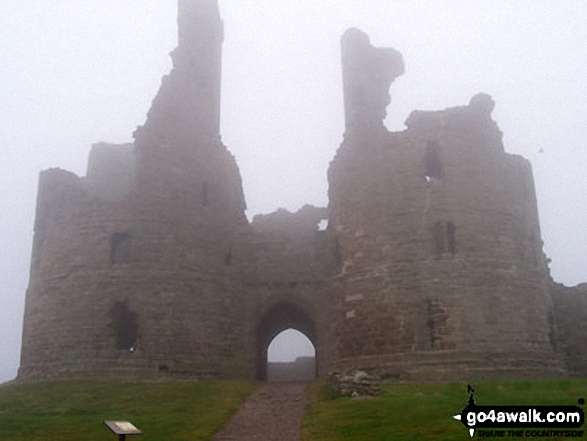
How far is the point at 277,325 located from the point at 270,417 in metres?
12.1

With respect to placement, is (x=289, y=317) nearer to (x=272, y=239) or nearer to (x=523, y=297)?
(x=272, y=239)

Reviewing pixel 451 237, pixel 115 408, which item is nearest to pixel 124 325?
pixel 115 408

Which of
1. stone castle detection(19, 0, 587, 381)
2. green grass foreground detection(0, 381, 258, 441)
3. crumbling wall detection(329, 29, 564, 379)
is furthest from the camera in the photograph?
stone castle detection(19, 0, 587, 381)

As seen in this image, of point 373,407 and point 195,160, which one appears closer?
point 373,407

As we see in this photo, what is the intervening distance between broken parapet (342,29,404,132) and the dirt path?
9.44m

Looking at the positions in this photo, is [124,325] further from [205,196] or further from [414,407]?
[414,407]

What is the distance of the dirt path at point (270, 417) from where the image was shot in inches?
553

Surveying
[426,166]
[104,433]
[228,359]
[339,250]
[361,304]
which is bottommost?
[104,433]

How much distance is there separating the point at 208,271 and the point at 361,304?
537 centimetres

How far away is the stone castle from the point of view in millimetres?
21906

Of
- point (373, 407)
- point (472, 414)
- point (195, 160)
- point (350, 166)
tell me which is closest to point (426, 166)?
point (350, 166)

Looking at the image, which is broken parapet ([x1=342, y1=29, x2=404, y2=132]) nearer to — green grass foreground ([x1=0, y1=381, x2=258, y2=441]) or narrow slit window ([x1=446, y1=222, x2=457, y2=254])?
narrow slit window ([x1=446, y1=222, x2=457, y2=254])

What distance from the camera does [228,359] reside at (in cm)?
2427

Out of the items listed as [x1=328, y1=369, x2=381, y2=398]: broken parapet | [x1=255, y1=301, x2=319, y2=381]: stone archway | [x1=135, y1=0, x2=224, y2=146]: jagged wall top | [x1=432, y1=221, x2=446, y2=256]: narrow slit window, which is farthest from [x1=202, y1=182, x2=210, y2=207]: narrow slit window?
[x1=328, y1=369, x2=381, y2=398]: broken parapet
